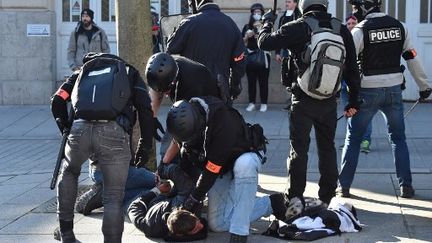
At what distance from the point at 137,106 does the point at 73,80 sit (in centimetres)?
57

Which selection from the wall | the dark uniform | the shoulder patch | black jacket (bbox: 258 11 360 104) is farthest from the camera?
the wall

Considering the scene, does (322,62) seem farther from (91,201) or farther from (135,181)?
(91,201)

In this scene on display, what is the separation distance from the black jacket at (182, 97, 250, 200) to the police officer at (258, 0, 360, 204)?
90 cm

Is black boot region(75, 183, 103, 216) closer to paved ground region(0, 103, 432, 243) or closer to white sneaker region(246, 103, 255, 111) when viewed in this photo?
paved ground region(0, 103, 432, 243)

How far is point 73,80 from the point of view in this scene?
6.27 m

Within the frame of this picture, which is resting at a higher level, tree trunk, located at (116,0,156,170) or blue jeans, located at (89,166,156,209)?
tree trunk, located at (116,0,156,170)

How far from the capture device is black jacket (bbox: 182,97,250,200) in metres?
5.93

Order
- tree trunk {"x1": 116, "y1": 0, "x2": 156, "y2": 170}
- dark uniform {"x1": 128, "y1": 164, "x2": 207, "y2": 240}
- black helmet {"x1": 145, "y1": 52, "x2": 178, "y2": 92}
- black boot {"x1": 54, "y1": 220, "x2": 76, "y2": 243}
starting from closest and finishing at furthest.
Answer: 1. black helmet {"x1": 145, "y1": 52, "x2": 178, "y2": 92}
2. black boot {"x1": 54, "y1": 220, "x2": 76, "y2": 243}
3. dark uniform {"x1": 128, "y1": 164, "x2": 207, "y2": 240}
4. tree trunk {"x1": 116, "y1": 0, "x2": 156, "y2": 170}

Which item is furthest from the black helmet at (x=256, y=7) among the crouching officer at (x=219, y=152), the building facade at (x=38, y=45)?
the crouching officer at (x=219, y=152)

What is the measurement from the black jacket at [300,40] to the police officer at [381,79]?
486 mm

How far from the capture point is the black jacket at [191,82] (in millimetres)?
6453

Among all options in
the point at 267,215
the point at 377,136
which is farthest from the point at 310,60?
the point at 377,136

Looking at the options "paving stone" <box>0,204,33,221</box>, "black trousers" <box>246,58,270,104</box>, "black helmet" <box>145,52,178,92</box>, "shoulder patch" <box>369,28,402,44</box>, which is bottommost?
"paving stone" <box>0,204,33,221</box>

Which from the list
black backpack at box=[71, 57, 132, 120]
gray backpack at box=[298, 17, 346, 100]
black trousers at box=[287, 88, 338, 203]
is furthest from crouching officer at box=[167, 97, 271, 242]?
gray backpack at box=[298, 17, 346, 100]
